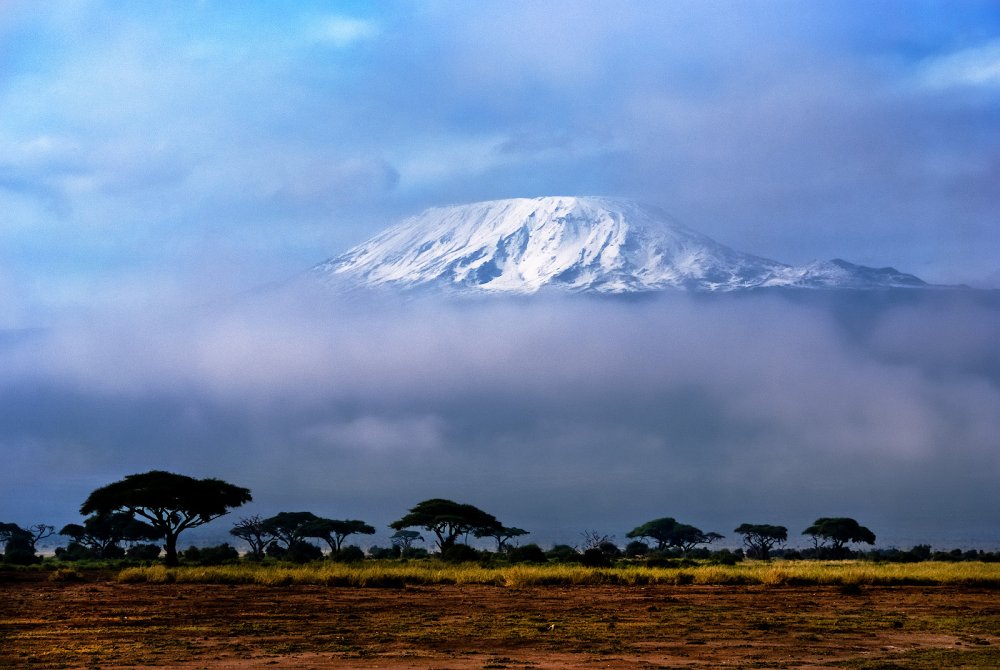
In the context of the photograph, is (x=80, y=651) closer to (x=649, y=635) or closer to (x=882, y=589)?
(x=649, y=635)

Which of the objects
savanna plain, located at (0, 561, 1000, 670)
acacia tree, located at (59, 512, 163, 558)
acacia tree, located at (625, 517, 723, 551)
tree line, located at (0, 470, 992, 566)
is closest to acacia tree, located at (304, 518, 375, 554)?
tree line, located at (0, 470, 992, 566)

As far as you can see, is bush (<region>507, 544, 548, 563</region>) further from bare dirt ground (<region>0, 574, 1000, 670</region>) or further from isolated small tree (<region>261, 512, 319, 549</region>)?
isolated small tree (<region>261, 512, 319, 549</region>)

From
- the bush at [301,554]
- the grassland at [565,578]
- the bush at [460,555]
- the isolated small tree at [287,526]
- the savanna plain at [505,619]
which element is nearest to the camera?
the savanna plain at [505,619]

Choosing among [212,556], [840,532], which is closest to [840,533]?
[840,532]

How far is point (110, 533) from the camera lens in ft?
272

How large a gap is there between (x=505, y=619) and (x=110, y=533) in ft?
→ 217

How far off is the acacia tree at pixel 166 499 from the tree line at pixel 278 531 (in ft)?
0.16

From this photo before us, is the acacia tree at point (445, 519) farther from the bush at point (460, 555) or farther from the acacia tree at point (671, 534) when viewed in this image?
the acacia tree at point (671, 534)

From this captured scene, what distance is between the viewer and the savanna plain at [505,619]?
1794cm

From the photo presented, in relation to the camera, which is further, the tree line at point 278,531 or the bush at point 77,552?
the bush at point 77,552

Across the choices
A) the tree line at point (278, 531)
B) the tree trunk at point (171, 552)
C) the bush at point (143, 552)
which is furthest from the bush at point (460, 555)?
the bush at point (143, 552)

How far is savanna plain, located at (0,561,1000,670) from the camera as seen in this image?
17938 mm

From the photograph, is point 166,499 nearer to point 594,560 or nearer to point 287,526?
point 594,560

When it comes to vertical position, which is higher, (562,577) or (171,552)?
(171,552)
